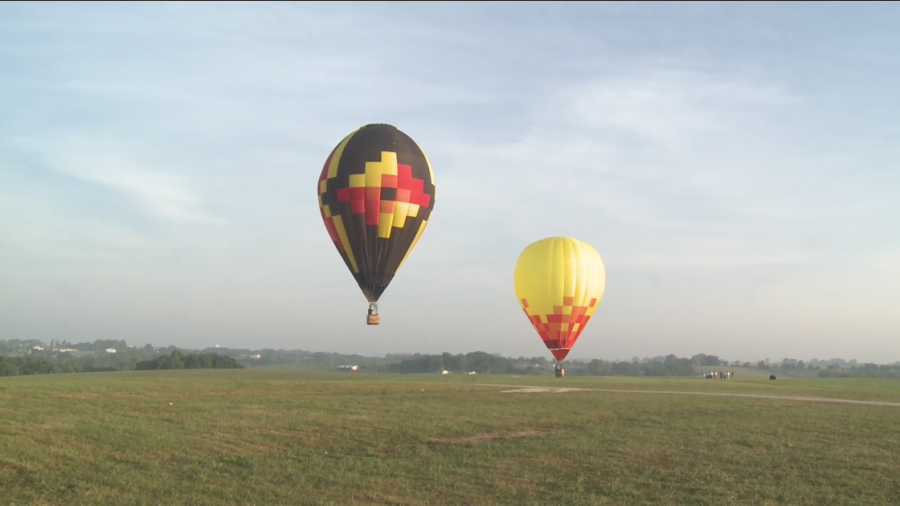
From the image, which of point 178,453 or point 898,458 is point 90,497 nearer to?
point 178,453

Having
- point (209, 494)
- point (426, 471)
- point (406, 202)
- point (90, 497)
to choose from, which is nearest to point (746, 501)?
point (426, 471)

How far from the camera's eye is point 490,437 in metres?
16.4

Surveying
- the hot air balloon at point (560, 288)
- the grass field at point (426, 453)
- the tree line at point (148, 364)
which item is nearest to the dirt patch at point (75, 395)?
the grass field at point (426, 453)

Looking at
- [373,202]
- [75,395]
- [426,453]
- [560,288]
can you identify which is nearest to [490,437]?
[426,453]

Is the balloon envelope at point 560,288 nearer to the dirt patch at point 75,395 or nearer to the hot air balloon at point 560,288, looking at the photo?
the hot air balloon at point 560,288

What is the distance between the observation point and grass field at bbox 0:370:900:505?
415 inches

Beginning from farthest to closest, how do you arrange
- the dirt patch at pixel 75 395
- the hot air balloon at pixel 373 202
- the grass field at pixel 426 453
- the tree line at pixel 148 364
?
the tree line at pixel 148 364
the hot air balloon at pixel 373 202
the dirt patch at pixel 75 395
the grass field at pixel 426 453

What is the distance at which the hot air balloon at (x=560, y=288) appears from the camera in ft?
132

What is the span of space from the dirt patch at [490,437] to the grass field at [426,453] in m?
0.07

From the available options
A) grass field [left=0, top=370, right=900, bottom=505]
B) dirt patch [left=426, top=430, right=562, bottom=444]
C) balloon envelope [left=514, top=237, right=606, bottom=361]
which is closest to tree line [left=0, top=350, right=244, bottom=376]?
balloon envelope [left=514, top=237, right=606, bottom=361]

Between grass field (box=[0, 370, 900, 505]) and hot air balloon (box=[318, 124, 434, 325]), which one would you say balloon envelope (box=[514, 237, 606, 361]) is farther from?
grass field (box=[0, 370, 900, 505])

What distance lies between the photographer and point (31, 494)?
9.78m

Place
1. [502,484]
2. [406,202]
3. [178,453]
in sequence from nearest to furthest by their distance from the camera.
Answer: [502,484] → [178,453] → [406,202]

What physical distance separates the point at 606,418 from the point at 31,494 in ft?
49.6
